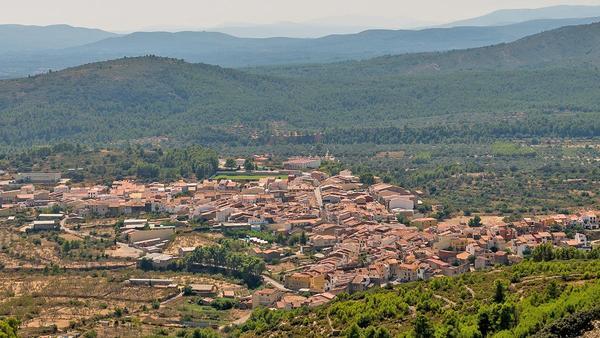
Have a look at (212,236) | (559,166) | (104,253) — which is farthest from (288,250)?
(559,166)

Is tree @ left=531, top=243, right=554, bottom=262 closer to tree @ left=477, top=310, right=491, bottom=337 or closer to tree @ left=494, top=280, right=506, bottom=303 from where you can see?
tree @ left=494, top=280, right=506, bottom=303

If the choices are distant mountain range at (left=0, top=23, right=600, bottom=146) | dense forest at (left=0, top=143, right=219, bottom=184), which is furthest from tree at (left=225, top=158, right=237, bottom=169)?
distant mountain range at (left=0, top=23, right=600, bottom=146)

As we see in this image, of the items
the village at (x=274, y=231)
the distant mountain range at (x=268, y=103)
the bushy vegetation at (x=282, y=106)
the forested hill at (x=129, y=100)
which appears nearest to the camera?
the village at (x=274, y=231)

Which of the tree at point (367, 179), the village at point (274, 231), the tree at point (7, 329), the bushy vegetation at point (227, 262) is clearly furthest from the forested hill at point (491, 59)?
the tree at point (7, 329)

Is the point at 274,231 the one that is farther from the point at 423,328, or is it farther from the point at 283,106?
the point at 283,106

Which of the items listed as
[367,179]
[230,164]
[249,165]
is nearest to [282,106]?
[230,164]

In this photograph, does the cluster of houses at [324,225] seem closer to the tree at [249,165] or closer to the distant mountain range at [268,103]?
the tree at [249,165]

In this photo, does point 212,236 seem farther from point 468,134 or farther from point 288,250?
point 468,134
